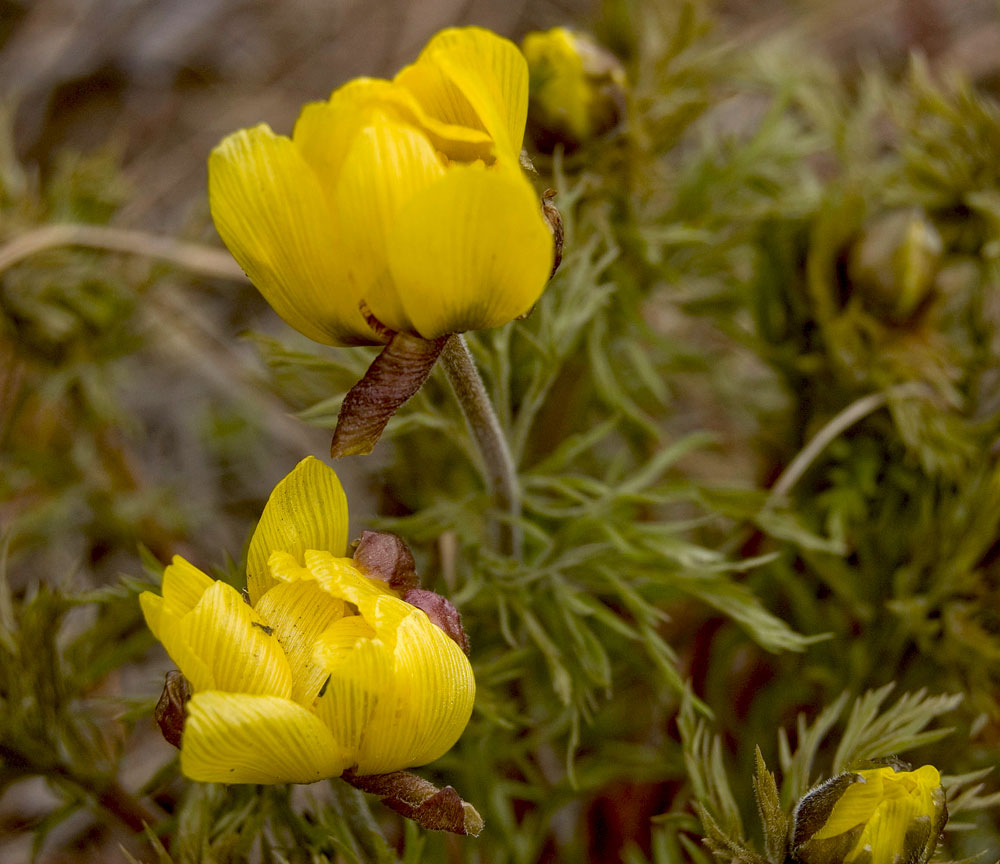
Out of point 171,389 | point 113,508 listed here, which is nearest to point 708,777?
point 113,508

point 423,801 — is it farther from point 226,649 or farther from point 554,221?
point 554,221

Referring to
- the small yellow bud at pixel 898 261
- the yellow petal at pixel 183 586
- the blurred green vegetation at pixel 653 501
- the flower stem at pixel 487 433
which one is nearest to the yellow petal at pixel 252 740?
the yellow petal at pixel 183 586

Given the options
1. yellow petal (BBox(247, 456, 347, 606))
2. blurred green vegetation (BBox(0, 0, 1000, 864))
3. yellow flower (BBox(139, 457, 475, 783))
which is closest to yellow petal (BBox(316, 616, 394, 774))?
yellow flower (BBox(139, 457, 475, 783))

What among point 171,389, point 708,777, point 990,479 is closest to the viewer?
point 708,777

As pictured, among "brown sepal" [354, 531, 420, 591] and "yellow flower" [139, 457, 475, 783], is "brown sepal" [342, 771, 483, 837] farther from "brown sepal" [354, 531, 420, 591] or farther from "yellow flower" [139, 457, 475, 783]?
"brown sepal" [354, 531, 420, 591]

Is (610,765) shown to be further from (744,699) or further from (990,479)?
(990,479)

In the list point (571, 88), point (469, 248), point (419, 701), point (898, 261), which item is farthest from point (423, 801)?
point (898, 261)

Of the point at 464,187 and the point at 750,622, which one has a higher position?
the point at 464,187
